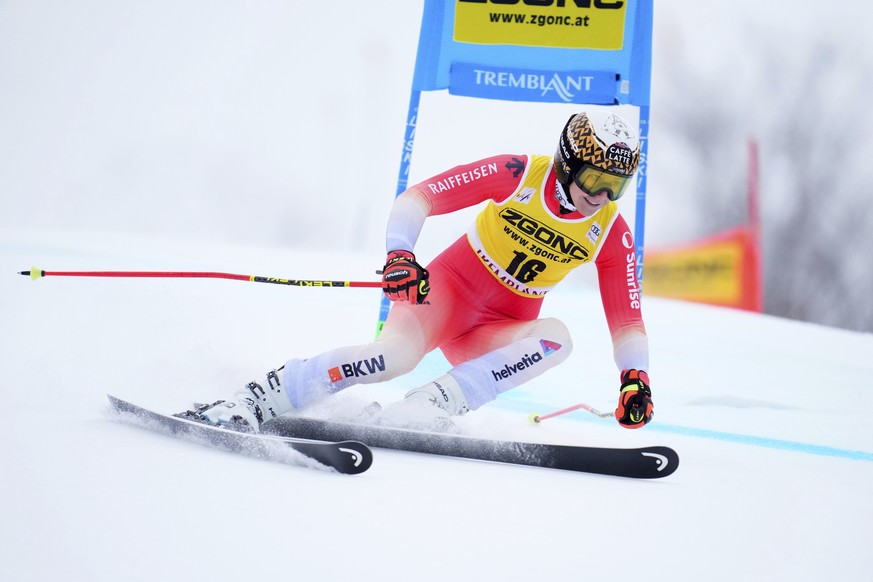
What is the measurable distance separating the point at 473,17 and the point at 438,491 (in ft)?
8.57

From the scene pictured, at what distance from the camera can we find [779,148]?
16.2m

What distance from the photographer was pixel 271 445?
2.38 m

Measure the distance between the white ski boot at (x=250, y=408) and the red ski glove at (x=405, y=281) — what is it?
18.8 inches

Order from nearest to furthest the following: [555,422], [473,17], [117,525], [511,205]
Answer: [117,525]
[511,205]
[555,422]
[473,17]

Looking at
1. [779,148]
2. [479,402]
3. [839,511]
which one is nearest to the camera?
[839,511]

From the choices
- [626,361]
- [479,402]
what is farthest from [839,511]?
[479,402]

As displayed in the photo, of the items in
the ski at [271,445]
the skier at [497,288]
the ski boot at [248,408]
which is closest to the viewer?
the ski at [271,445]

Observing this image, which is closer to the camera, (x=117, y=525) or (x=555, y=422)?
(x=117, y=525)

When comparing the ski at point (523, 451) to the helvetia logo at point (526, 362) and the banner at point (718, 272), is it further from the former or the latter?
the banner at point (718, 272)

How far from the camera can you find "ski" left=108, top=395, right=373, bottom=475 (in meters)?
2.27

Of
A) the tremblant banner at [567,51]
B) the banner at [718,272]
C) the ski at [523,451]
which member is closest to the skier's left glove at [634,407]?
the ski at [523,451]

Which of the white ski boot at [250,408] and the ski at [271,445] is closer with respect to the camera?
the ski at [271,445]

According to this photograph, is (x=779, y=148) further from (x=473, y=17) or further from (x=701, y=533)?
(x=701, y=533)

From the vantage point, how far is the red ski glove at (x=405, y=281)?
273cm
